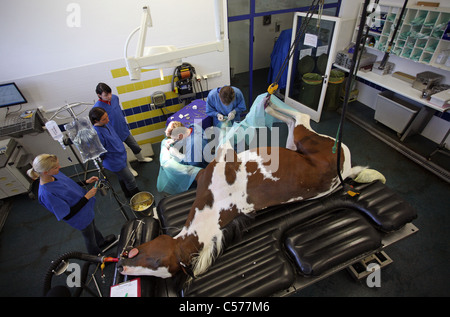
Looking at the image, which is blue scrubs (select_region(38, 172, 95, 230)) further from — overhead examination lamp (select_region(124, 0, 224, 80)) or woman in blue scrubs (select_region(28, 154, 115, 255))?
overhead examination lamp (select_region(124, 0, 224, 80))

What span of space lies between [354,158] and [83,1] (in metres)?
4.27

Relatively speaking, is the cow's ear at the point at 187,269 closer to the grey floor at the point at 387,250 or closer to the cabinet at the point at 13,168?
the grey floor at the point at 387,250

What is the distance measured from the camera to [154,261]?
1.71 meters

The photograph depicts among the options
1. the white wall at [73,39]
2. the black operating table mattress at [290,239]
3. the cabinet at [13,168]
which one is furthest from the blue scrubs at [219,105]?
the cabinet at [13,168]

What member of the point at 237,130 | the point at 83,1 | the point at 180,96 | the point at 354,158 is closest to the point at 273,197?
the point at 237,130

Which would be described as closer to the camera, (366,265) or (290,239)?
(290,239)

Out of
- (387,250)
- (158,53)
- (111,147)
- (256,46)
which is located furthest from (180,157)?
(256,46)

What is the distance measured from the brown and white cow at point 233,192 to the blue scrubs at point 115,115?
1.79 metres

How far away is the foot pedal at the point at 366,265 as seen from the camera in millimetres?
2338

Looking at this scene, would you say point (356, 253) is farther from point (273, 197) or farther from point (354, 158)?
point (354, 158)

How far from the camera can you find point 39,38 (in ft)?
9.94

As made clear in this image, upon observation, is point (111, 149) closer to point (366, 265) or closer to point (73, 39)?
point (73, 39)

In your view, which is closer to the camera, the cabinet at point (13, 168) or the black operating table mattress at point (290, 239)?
the black operating table mattress at point (290, 239)

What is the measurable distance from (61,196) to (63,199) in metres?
0.04
